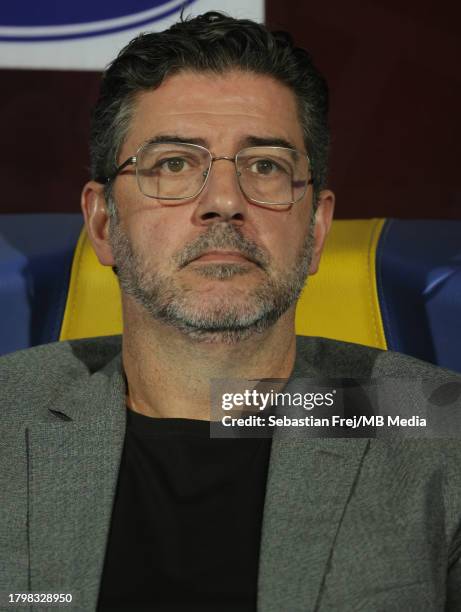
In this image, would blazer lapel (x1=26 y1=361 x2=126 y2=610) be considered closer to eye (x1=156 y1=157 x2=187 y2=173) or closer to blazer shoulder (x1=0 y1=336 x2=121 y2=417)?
blazer shoulder (x1=0 y1=336 x2=121 y2=417)

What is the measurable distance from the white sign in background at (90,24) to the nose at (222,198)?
0.83 metres

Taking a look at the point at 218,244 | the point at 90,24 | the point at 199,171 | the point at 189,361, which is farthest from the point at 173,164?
the point at 90,24

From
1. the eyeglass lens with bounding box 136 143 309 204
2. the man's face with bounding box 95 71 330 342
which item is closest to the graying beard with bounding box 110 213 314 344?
the man's face with bounding box 95 71 330 342

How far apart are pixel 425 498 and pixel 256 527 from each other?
0.73ft

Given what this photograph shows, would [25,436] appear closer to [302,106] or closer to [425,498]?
[425,498]

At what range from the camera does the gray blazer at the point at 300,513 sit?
→ 3.25 ft

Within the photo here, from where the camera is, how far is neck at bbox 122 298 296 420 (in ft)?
3.95

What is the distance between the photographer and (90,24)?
74.5 inches

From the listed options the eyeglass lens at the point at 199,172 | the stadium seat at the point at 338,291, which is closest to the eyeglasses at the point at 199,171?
the eyeglass lens at the point at 199,172

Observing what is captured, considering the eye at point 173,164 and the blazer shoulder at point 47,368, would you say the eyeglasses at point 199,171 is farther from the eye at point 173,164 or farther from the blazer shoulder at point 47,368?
the blazer shoulder at point 47,368

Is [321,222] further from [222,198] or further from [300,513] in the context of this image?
[300,513]

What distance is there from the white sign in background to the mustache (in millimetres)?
917

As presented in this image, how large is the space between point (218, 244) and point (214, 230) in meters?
0.02

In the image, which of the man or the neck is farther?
the neck
